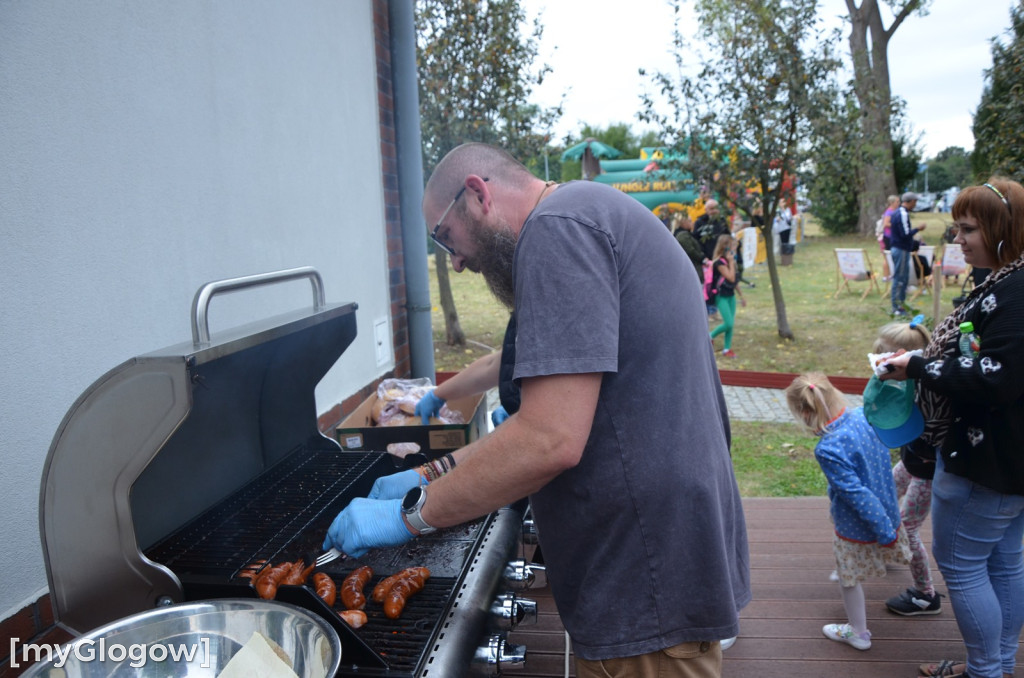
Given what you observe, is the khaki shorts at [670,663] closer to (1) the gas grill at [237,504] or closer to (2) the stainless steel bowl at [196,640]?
(1) the gas grill at [237,504]

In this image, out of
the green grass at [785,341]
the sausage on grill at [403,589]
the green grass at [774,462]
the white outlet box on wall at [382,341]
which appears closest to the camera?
the sausage on grill at [403,589]

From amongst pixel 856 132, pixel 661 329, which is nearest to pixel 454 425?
pixel 661 329

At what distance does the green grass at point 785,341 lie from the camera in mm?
5969

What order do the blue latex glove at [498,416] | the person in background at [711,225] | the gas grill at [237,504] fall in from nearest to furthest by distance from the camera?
1. the gas grill at [237,504]
2. the blue latex glove at [498,416]
3. the person in background at [711,225]

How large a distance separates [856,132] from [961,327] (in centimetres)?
821

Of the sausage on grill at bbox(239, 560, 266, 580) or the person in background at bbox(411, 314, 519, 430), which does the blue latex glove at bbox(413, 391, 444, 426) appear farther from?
the sausage on grill at bbox(239, 560, 266, 580)

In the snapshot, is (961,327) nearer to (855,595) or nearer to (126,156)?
(855,595)

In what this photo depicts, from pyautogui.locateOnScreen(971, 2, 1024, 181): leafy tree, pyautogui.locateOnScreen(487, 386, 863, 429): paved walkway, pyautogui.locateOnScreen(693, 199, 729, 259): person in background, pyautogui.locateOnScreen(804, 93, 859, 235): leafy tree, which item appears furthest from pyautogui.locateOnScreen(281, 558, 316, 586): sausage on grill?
pyautogui.locateOnScreen(804, 93, 859, 235): leafy tree

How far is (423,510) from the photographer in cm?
166

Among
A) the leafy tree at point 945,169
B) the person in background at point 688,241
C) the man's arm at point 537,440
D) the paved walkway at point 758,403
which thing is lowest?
the paved walkway at point 758,403

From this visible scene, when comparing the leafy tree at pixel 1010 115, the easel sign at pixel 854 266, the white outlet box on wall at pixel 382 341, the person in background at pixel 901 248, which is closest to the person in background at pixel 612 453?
the white outlet box on wall at pixel 382 341

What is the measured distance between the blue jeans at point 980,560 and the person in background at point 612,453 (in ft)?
4.66

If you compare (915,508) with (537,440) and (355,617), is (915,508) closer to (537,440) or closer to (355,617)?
(537,440)

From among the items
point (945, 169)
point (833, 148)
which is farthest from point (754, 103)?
point (945, 169)
